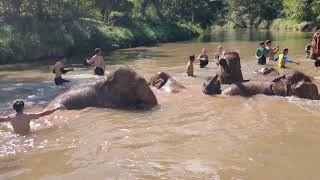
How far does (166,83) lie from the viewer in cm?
1516

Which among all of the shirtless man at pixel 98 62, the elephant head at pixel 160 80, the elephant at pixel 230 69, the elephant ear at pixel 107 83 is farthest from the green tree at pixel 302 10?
the elephant ear at pixel 107 83

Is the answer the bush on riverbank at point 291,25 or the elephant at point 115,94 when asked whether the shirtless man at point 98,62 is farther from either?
the bush on riverbank at point 291,25

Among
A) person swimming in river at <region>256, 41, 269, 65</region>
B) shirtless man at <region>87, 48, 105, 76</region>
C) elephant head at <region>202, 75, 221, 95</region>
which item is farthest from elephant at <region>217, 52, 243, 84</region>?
person swimming in river at <region>256, 41, 269, 65</region>

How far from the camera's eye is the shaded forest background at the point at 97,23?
27.9 metres

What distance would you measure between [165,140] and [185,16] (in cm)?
6124

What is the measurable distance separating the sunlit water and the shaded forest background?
1394 cm

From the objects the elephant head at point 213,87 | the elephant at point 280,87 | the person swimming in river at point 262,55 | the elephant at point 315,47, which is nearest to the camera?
the elephant at point 280,87

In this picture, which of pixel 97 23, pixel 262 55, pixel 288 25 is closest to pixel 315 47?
pixel 262 55

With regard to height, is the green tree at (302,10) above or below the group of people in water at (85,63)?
above

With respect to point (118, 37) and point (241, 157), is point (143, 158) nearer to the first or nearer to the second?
point (241, 157)

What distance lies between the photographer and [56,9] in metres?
32.6

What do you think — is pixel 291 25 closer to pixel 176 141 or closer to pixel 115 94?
pixel 115 94

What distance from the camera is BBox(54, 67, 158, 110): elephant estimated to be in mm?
12375

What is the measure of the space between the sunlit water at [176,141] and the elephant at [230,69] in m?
1.19
